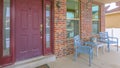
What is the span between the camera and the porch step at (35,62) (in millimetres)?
3421

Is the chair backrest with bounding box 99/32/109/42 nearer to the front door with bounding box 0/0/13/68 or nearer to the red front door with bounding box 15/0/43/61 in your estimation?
the red front door with bounding box 15/0/43/61

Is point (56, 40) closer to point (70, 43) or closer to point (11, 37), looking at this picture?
point (70, 43)

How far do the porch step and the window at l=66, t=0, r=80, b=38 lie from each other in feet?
4.43

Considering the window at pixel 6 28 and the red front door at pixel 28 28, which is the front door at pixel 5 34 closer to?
the window at pixel 6 28

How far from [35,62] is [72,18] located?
2431 millimetres

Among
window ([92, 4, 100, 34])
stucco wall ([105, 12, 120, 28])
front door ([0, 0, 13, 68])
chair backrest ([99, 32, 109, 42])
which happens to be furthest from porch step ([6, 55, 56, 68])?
stucco wall ([105, 12, 120, 28])

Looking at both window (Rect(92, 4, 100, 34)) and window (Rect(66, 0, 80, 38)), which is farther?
window (Rect(92, 4, 100, 34))

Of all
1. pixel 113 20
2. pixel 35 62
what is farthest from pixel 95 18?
pixel 113 20

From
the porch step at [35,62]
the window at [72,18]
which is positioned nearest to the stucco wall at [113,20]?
the window at [72,18]

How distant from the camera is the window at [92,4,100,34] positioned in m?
6.49

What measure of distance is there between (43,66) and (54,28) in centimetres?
139

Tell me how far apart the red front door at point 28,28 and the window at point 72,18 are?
1.36 m

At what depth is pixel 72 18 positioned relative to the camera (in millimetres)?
5172

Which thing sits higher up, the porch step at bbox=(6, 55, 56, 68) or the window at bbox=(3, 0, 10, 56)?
the window at bbox=(3, 0, 10, 56)
